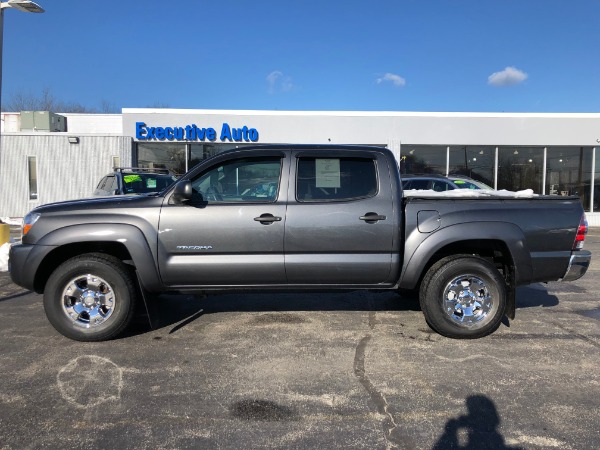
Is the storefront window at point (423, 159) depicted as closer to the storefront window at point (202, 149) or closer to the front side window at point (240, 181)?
the storefront window at point (202, 149)

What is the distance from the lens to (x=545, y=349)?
433 cm

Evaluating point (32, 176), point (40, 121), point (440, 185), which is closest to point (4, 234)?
point (440, 185)

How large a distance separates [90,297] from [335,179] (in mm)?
2664

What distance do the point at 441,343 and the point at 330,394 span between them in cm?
159

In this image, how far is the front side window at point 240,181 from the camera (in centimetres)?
443

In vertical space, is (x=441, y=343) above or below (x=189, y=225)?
below

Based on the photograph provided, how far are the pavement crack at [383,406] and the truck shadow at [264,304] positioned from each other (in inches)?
58.2

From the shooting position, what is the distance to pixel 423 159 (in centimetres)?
1872

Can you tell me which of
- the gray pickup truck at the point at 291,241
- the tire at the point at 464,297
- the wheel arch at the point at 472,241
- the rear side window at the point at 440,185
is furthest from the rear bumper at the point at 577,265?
the rear side window at the point at 440,185

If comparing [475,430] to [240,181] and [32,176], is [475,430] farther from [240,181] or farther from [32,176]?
[32,176]

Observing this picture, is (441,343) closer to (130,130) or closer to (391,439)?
(391,439)

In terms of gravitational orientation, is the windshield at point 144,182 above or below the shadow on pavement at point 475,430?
above

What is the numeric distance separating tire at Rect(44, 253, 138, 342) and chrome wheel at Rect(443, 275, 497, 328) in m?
3.14

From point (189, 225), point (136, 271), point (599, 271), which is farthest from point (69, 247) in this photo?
point (599, 271)
